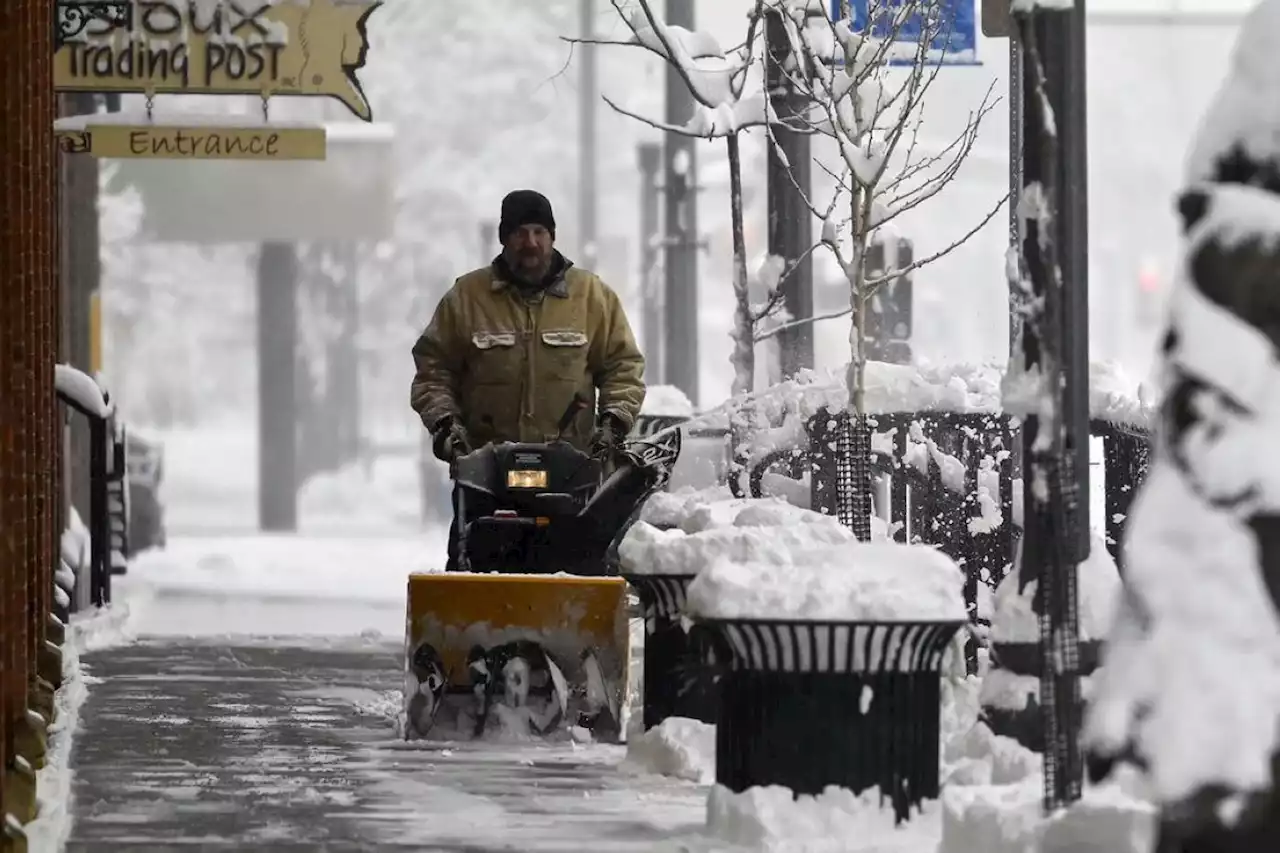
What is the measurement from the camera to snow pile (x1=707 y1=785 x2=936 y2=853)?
7.93 metres

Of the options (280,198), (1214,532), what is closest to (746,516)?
(1214,532)

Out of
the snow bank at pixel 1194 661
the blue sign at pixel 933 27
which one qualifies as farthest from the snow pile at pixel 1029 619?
the blue sign at pixel 933 27

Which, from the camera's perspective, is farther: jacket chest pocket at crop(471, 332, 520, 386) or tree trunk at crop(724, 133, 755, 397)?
tree trunk at crop(724, 133, 755, 397)

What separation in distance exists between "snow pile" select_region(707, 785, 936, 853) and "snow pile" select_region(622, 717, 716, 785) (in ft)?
5.66

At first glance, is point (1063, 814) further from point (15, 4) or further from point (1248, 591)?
point (15, 4)

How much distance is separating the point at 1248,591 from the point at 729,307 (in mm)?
87772

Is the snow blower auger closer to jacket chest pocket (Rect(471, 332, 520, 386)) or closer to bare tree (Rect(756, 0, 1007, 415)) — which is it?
jacket chest pocket (Rect(471, 332, 520, 386))

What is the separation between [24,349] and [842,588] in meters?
3.03

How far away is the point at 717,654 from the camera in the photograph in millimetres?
8344

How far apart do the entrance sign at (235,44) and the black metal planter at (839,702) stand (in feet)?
29.2

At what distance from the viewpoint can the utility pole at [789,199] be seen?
50.5ft

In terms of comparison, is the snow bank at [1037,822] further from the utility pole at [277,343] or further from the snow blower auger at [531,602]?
the utility pole at [277,343]

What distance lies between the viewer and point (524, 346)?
12039 millimetres

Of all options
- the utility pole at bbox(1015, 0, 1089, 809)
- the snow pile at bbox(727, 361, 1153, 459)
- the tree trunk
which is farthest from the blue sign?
the utility pole at bbox(1015, 0, 1089, 809)
